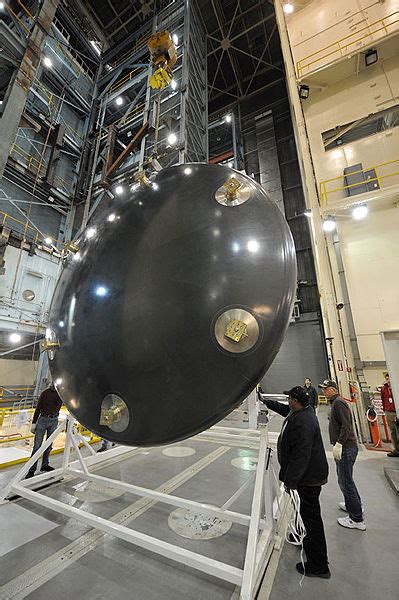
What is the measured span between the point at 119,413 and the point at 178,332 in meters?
0.34

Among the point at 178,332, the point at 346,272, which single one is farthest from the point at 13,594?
the point at 346,272

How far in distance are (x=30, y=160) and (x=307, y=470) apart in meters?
15.0

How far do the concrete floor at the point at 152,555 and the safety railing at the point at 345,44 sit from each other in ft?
33.3

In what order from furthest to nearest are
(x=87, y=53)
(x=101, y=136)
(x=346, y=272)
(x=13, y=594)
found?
(x=87, y=53) → (x=101, y=136) → (x=346, y=272) → (x=13, y=594)

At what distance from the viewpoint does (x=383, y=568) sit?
1976 millimetres

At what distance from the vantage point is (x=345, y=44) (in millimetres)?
7809

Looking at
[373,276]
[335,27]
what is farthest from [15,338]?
[335,27]

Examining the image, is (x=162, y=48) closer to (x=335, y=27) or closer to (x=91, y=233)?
(x=91, y=233)

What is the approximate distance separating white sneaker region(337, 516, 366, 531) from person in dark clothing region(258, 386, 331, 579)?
0.83 m

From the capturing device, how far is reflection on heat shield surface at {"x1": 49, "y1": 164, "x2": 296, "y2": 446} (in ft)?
2.77

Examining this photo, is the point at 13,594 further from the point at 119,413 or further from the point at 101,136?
the point at 101,136

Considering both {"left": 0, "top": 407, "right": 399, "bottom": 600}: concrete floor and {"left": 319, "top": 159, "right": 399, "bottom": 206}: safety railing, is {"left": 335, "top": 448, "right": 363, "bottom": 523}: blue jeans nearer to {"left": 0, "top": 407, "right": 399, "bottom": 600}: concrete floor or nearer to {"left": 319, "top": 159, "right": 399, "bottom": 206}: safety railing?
{"left": 0, "top": 407, "right": 399, "bottom": 600}: concrete floor

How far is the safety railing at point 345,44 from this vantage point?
7.00m

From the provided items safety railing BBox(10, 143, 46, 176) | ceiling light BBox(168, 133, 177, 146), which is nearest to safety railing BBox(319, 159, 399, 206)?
ceiling light BBox(168, 133, 177, 146)
